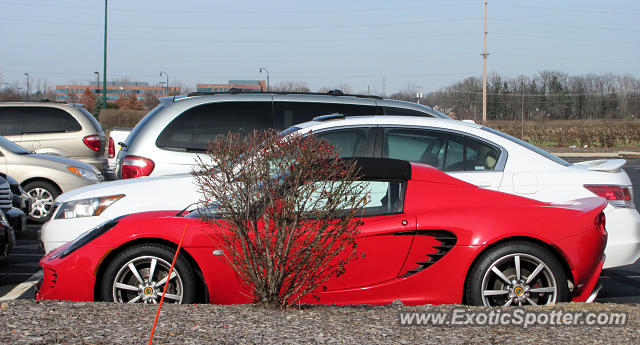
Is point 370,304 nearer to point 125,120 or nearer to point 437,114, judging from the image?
point 437,114

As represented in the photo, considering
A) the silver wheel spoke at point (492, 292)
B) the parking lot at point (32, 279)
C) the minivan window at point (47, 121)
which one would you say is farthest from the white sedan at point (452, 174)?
the minivan window at point (47, 121)

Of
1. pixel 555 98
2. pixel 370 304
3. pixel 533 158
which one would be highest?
pixel 555 98

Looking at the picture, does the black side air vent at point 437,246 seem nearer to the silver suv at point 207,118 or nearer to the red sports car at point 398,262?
the red sports car at point 398,262

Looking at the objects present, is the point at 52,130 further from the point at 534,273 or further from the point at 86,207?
the point at 534,273

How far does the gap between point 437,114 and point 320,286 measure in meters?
4.38

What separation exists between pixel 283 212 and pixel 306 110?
4.33m

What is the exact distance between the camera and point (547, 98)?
7456cm

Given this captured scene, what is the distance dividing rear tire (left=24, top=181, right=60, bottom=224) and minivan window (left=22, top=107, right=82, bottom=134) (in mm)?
2415

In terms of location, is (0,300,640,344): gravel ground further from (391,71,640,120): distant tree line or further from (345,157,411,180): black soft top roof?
(391,71,640,120): distant tree line

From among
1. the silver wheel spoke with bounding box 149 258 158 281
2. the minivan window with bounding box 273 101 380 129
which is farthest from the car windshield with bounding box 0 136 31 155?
the silver wheel spoke with bounding box 149 258 158 281

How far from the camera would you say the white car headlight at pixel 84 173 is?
483 inches

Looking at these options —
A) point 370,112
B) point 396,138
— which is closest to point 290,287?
point 396,138

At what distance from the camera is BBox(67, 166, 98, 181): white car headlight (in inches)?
483

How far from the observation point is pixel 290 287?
16.4 ft
